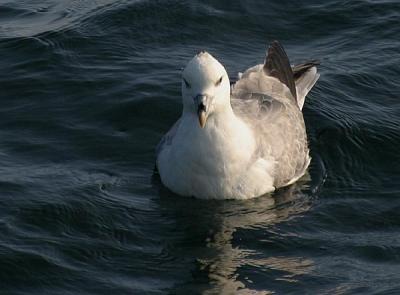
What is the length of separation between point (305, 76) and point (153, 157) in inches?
79.0

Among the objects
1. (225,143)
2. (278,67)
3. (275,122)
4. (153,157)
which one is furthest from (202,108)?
(278,67)

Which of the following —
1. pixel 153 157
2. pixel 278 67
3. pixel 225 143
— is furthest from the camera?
pixel 278 67

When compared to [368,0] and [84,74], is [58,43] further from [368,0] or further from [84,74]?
[368,0]

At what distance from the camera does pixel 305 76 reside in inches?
453

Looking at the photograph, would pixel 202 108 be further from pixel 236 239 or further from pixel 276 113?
pixel 276 113

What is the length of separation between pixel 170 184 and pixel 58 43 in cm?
343

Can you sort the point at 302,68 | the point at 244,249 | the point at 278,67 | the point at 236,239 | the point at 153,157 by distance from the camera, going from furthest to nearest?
the point at 302,68 < the point at 278,67 < the point at 153,157 < the point at 236,239 < the point at 244,249

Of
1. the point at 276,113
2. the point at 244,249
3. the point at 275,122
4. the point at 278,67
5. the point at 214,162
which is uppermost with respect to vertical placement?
the point at 278,67

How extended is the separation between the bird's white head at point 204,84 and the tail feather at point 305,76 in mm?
2352

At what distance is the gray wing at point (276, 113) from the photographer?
32.4 feet

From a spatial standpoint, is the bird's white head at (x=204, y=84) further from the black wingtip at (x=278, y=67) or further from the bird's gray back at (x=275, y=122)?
the black wingtip at (x=278, y=67)

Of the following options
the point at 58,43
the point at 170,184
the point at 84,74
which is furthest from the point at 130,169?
the point at 58,43

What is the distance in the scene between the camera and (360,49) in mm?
12641

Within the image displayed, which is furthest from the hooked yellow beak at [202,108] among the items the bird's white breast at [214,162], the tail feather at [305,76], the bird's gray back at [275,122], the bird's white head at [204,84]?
the tail feather at [305,76]
